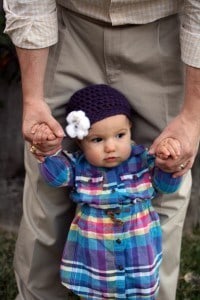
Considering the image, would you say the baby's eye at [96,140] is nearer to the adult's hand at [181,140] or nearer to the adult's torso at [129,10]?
the adult's hand at [181,140]

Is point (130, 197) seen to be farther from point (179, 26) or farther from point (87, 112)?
point (179, 26)

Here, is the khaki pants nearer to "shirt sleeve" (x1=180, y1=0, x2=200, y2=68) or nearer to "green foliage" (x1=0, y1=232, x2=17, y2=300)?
"shirt sleeve" (x1=180, y1=0, x2=200, y2=68)

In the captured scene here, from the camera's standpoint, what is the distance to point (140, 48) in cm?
230

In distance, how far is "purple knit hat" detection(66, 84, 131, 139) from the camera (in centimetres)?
224

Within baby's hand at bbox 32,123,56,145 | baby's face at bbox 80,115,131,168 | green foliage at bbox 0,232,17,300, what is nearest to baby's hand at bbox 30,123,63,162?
baby's hand at bbox 32,123,56,145

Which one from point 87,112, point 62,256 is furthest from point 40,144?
point 62,256

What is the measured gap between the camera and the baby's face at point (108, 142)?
225cm

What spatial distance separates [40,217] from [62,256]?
0.16 metres

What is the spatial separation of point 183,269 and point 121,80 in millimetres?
1138

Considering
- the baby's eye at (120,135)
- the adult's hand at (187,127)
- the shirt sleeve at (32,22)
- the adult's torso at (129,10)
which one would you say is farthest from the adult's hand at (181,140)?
the shirt sleeve at (32,22)

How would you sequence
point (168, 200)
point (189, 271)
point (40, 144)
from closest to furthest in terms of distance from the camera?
point (40, 144) < point (168, 200) < point (189, 271)

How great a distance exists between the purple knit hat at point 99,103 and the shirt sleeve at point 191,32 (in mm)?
240

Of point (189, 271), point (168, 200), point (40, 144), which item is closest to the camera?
point (40, 144)

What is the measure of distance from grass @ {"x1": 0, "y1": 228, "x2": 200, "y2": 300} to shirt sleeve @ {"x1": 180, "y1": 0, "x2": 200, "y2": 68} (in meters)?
1.19
